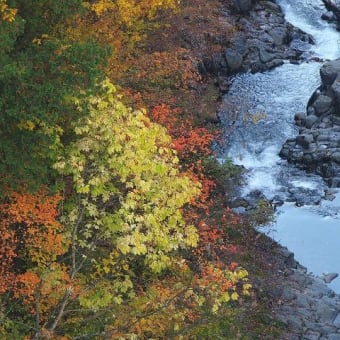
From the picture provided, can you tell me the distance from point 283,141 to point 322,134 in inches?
82.9

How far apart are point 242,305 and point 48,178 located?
→ 8.68 meters

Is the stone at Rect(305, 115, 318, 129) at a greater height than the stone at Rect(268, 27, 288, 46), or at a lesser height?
lesser

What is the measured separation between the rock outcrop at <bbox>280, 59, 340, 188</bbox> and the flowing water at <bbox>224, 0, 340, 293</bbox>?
0.57 meters

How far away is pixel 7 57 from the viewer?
40.0 feet

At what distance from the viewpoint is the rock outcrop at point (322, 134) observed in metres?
28.3

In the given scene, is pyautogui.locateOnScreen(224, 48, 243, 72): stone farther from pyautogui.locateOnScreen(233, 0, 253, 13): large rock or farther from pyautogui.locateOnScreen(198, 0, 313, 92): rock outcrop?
pyautogui.locateOnScreen(233, 0, 253, 13): large rock

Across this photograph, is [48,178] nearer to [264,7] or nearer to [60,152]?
[60,152]

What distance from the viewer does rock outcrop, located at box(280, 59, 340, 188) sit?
2831 centimetres

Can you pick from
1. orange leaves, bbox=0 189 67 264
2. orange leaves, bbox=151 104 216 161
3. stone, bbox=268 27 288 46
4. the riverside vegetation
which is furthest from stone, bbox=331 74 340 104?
orange leaves, bbox=0 189 67 264

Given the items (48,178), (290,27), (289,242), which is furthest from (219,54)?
(48,178)

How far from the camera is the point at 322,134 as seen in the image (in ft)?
→ 98.7

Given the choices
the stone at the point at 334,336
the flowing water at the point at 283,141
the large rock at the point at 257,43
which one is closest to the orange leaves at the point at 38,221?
the stone at the point at 334,336

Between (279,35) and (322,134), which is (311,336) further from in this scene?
(279,35)

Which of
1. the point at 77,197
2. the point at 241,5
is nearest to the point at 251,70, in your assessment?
the point at 241,5
